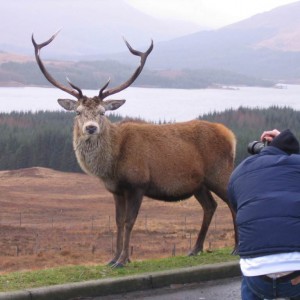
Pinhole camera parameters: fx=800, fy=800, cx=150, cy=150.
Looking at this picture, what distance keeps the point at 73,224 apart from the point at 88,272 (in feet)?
82.7

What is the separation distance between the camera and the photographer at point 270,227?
4785 mm

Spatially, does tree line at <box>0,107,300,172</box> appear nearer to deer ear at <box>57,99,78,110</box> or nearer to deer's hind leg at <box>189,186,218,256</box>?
deer's hind leg at <box>189,186,218,256</box>

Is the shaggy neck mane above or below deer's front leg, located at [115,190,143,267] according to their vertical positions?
above

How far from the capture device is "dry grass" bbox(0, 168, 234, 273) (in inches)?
816

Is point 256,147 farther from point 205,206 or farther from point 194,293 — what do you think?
point 205,206

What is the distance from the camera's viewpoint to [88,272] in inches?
361

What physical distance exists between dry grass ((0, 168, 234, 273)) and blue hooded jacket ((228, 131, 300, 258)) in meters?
9.01

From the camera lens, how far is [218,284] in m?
9.29

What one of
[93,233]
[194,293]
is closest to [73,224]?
[93,233]

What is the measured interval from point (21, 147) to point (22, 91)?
13.9 meters

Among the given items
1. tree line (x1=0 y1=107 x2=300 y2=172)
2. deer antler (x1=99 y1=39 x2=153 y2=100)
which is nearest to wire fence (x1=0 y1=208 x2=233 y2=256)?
deer antler (x1=99 y1=39 x2=153 y2=100)

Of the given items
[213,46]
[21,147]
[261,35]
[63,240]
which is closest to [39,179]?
[21,147]

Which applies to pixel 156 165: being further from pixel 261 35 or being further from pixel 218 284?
pixel 261 35

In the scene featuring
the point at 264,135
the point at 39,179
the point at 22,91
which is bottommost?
the point at 39,179
